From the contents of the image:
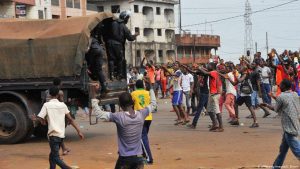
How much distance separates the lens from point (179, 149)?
11.8 m

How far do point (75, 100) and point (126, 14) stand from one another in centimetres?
232

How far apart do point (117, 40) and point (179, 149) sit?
3485mm

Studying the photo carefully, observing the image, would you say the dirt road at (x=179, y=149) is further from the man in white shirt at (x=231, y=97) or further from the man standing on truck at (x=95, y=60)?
the man standing on truck at (x=95, y=60)

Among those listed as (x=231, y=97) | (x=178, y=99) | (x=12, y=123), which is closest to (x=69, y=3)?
(x=178, y=99)

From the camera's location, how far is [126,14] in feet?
45.0

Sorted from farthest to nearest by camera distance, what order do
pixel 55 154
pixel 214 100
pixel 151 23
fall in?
pixel 151 23 < pixel 214 100 < pixel 55 154

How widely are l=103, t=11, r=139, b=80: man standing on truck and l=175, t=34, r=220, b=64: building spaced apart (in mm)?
66955

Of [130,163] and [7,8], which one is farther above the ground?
[7,8]

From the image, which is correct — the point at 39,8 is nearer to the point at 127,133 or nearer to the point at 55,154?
the point at 55,154

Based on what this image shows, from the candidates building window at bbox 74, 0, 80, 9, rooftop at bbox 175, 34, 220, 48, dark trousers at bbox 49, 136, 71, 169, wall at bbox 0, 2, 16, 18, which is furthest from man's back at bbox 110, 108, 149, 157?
rooftop at bbox 175, 34, 220, 48

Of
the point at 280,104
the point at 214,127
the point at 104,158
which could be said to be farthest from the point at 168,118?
the point at 280,104

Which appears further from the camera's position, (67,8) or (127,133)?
(67,8)

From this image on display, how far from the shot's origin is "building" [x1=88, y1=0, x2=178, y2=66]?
78.5 meters

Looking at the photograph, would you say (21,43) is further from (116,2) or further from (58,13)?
(116,2)
